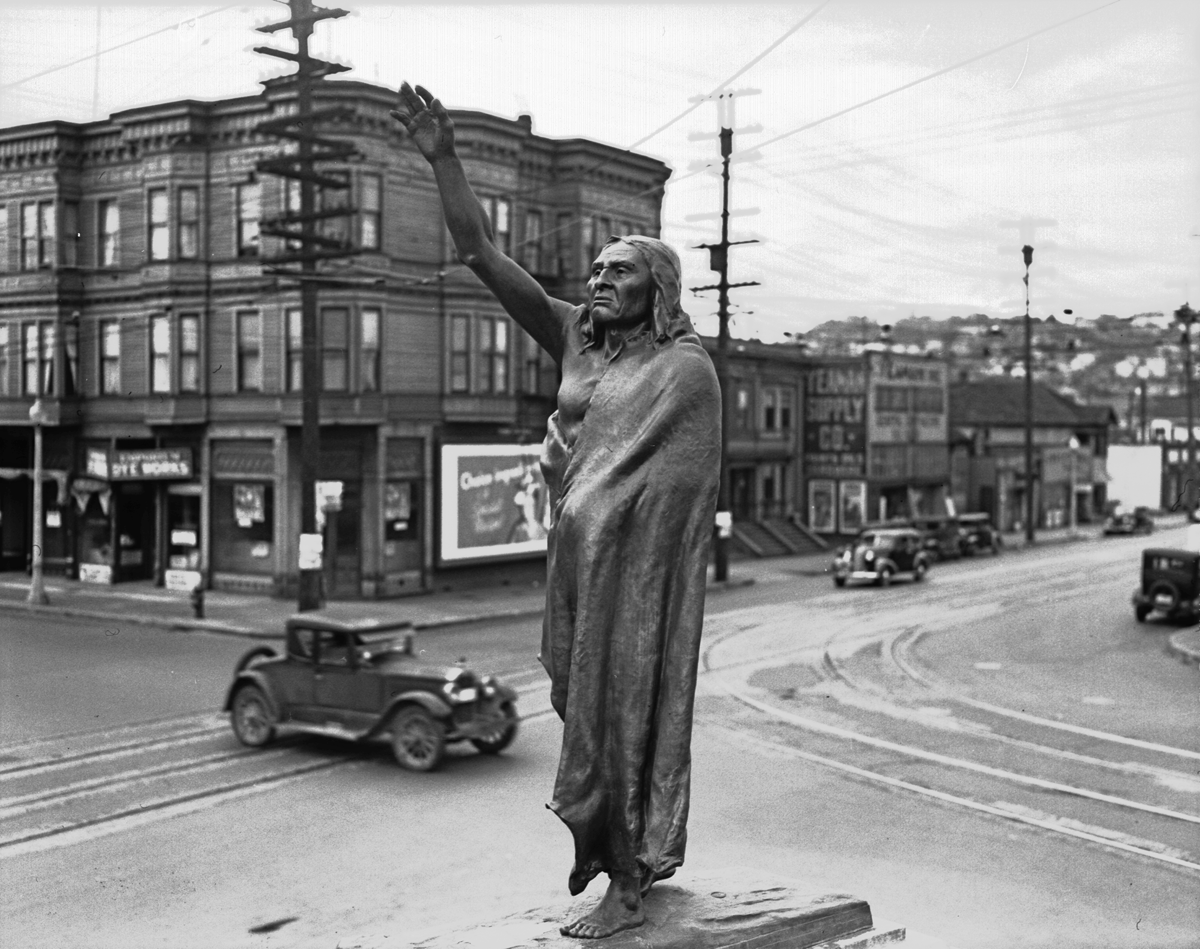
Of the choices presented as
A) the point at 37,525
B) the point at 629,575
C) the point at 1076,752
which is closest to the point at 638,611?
the point at 629,575

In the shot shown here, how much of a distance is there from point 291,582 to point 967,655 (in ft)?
57.3

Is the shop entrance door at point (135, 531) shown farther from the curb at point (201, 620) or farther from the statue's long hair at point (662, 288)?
the statue's long hair at point (662, 288)

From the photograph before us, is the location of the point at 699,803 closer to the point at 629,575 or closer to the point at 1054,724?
the point at 1054,724

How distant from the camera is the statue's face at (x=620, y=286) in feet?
18.8

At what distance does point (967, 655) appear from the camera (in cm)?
2486

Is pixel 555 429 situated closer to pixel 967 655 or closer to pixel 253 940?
pixel 253 940

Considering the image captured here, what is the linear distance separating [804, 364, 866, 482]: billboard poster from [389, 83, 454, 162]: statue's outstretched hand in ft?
167

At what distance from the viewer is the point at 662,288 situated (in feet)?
19.1

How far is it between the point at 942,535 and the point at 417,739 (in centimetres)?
3964

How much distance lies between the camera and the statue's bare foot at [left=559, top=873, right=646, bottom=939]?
18.1 feet

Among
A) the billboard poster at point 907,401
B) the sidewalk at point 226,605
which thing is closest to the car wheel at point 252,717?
the sidewalk at point 226,605

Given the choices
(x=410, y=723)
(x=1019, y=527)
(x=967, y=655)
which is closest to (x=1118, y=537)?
(x=1019, y=527)

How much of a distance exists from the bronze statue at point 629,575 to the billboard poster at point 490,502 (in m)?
29.6

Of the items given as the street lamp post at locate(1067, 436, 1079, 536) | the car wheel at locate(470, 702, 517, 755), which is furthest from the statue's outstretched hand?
the street lamp post at locate(1067, 436, 1079, 536)
